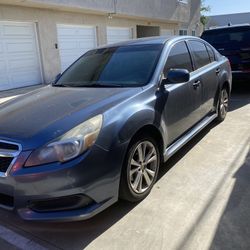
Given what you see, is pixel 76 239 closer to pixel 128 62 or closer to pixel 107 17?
pixel 128 62

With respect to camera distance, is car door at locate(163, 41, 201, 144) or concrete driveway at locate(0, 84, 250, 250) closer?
concrete driveway at locate(0, 84, 250, 250)

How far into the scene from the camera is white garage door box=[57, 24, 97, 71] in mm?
12547

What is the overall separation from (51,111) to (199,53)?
2.88 metres

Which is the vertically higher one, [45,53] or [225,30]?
[225,30]

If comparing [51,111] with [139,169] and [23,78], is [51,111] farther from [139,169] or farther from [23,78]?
A: [23,78]

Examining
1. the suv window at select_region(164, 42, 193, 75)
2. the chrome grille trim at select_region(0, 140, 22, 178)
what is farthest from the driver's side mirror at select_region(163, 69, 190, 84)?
the chrome grille trim at select_region(0, 140, 22, 178)

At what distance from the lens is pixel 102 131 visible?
273cm

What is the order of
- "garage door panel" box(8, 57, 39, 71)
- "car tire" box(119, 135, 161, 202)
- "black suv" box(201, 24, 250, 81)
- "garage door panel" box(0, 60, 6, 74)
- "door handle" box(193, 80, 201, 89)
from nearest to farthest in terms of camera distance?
"car tire" box(119, 135, 161, 202) → "door handle" box(193, 80, 201, 89) → "black suv" box(201, 24, 250, 81) → "garage door panel" box(0, 60, 6, 74) → "garage door panel" box(8, 57, 39, 71)

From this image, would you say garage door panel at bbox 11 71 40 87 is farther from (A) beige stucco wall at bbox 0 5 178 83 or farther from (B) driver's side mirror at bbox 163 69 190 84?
(B) driver's side mirror at bbox 163 69 190 84

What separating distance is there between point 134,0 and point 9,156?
14.9m

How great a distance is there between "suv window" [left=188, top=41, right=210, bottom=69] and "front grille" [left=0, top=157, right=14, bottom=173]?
314 cm

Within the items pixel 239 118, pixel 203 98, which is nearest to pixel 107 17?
pixel 239 118

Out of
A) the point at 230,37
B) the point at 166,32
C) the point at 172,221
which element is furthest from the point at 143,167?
the point at 166,32

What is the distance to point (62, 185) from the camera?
2535mm
